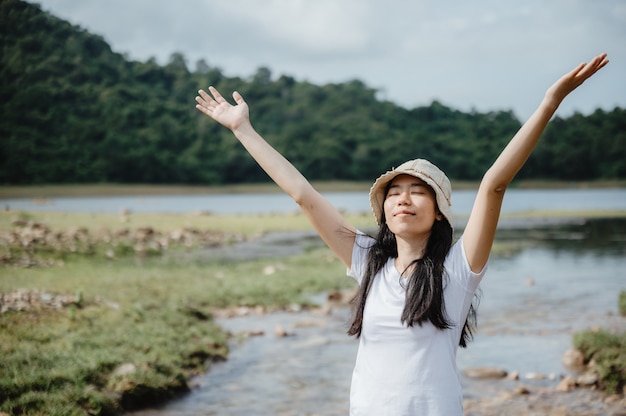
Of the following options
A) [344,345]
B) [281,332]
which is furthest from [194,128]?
[344,345]

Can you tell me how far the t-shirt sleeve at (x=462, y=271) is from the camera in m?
2.76

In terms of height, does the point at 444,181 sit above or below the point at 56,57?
below

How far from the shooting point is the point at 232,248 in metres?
24.2

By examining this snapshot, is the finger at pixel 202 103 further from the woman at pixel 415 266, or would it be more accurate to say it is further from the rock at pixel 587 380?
the rock at pixel 587 380

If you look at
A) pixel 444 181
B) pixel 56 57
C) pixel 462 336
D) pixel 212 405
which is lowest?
pixel 212 405

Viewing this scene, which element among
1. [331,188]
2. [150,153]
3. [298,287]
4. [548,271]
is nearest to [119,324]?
[298,287]

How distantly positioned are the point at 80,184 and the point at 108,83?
33.0 ft

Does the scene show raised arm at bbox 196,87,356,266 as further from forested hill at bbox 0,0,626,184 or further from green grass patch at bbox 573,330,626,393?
forested hill at bbox 0,0,626,184

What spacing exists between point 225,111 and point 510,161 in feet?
4.68

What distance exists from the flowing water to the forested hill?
13.0 meters

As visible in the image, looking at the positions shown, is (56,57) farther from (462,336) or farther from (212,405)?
(462,336)

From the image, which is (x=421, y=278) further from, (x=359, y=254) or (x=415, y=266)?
(x=359, y=254)

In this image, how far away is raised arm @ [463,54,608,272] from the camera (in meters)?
2.58

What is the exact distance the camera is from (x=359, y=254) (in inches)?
122
